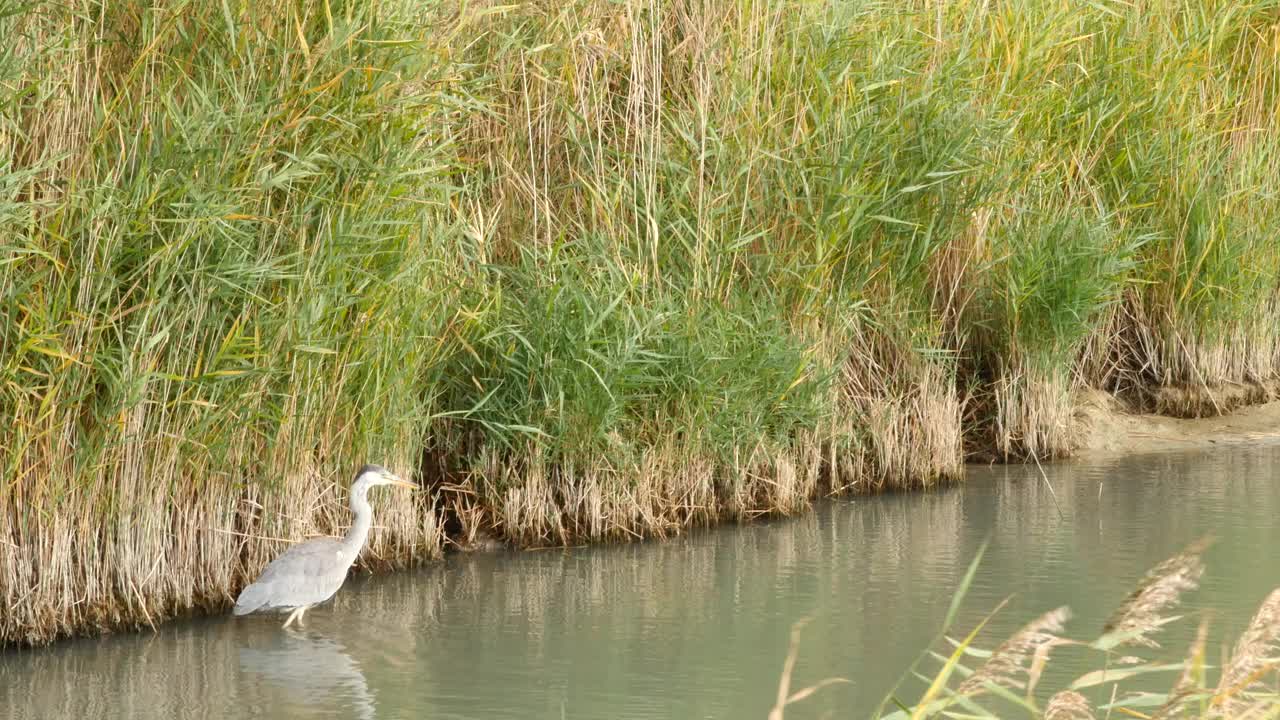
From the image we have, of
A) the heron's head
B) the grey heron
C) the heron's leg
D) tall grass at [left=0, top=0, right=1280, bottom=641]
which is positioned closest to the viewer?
tall grass at [left=0, top=0, right=1280, bottom=641]

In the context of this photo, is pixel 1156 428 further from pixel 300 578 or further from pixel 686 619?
pixel 300 578

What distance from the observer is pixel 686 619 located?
5.97 metres

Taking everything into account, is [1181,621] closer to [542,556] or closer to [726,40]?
[542,556]

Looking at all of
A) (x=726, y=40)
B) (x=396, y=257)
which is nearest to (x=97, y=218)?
(x=396, y=257)

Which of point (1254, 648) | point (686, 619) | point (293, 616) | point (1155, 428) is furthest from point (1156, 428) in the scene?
point (1254, 648)

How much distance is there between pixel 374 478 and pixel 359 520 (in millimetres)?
170

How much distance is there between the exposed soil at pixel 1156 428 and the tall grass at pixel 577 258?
0.50 feet

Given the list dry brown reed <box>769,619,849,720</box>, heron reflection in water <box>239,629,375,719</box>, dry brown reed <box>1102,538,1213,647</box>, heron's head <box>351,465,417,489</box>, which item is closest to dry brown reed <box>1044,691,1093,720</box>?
dry brown reed <box>1102,538,1213,647</box>

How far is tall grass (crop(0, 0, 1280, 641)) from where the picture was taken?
17.8 ft

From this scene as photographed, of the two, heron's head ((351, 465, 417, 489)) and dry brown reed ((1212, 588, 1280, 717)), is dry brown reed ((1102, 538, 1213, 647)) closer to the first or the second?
dry brown reed ((1212, 588, 1280, 717))

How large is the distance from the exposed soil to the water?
3.41 ft

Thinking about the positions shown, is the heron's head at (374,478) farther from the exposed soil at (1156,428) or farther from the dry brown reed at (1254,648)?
the exposed soil at (1156,428)

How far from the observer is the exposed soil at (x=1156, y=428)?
911 centimetres

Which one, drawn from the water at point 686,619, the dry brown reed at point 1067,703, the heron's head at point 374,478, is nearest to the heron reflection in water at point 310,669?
the water at point 686,619
